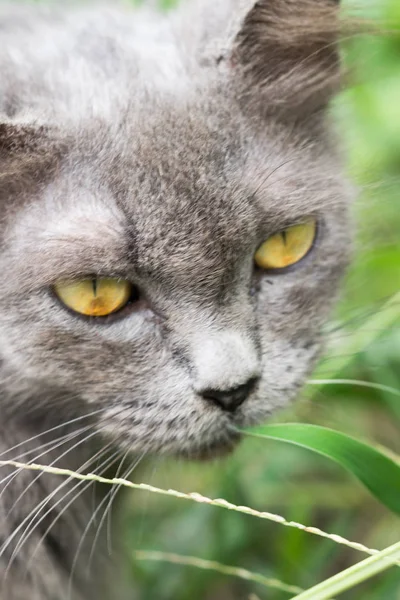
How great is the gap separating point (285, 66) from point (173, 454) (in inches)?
21.3

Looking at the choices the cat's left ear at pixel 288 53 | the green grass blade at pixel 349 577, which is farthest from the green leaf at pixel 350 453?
the cat's left ear at pixel 288 53

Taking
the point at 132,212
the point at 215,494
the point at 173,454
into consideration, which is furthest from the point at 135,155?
the point at 215,494

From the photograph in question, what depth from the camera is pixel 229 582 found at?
145 cm

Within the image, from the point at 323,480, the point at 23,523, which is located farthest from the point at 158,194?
the point at 323,480

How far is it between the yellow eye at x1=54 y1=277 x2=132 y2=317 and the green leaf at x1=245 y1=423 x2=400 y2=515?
0.78 ft

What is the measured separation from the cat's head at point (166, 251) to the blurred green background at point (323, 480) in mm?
143

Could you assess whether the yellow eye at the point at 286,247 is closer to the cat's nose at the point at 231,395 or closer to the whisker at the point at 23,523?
the cat's nose at the point at 231,395

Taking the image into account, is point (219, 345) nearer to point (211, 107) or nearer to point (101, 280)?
point (101, 280)

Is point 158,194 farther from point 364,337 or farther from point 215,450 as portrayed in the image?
point 364,337

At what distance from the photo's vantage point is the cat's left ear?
3.20 feet

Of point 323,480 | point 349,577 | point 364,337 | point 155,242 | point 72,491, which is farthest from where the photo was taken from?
point 323,480

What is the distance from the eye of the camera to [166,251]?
882 mm

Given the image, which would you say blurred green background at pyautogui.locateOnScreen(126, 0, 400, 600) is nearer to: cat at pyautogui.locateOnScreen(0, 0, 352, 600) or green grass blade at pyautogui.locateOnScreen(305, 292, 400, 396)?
green grass blade at pyautogui.locateOnScreen(305, 292, 400, 396)

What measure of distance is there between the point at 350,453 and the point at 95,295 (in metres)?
0.37
